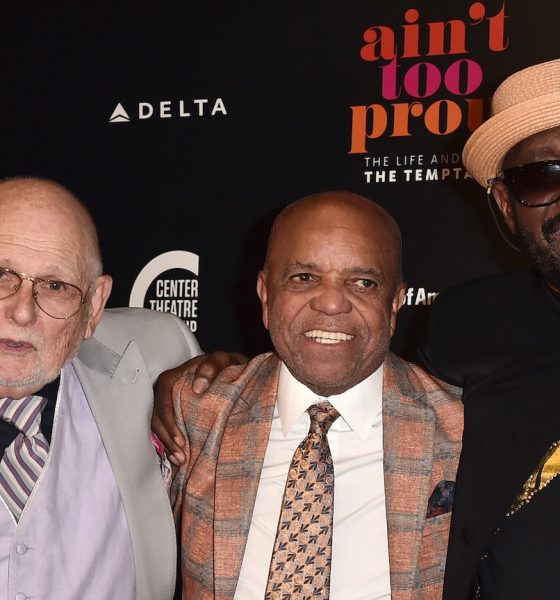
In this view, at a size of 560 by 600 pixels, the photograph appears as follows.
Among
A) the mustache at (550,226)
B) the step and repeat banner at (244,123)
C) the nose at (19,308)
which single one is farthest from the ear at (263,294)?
the step and repeat banner at (244,123)

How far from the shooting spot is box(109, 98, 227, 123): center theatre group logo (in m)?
3.92

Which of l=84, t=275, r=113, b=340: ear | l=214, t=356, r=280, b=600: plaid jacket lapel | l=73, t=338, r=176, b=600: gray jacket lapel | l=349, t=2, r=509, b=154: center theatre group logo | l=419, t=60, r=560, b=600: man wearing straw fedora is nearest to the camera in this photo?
l=419, t=60, r=560, b=600: man wearing straw fedora

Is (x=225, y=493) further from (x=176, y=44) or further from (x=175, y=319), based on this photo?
(x=176, y=44)

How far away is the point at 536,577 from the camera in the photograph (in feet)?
5.96

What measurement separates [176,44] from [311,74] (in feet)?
2.32

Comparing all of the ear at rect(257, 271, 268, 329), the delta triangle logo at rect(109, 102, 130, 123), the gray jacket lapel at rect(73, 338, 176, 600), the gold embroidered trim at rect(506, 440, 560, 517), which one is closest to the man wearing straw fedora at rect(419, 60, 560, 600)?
the gold embroidered trim at rect(506, 440, 560, 517)

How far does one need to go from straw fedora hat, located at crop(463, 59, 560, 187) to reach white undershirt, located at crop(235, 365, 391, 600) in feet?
2.10

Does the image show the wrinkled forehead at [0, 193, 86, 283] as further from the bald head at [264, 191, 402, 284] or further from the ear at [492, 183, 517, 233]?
the ear at [492, 183, 517, 233]

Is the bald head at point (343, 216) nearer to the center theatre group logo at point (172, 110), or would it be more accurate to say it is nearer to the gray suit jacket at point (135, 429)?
the gray suit jacket at point (135, 429)

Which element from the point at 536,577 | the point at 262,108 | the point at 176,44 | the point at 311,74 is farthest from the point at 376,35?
the point at 536,577

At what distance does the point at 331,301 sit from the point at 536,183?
0.55 metres

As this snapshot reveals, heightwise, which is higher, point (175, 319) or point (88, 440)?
point (175, 319)

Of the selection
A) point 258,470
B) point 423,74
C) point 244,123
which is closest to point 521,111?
point 258,470

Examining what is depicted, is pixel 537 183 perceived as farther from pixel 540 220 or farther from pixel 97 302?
pixel 97 302
